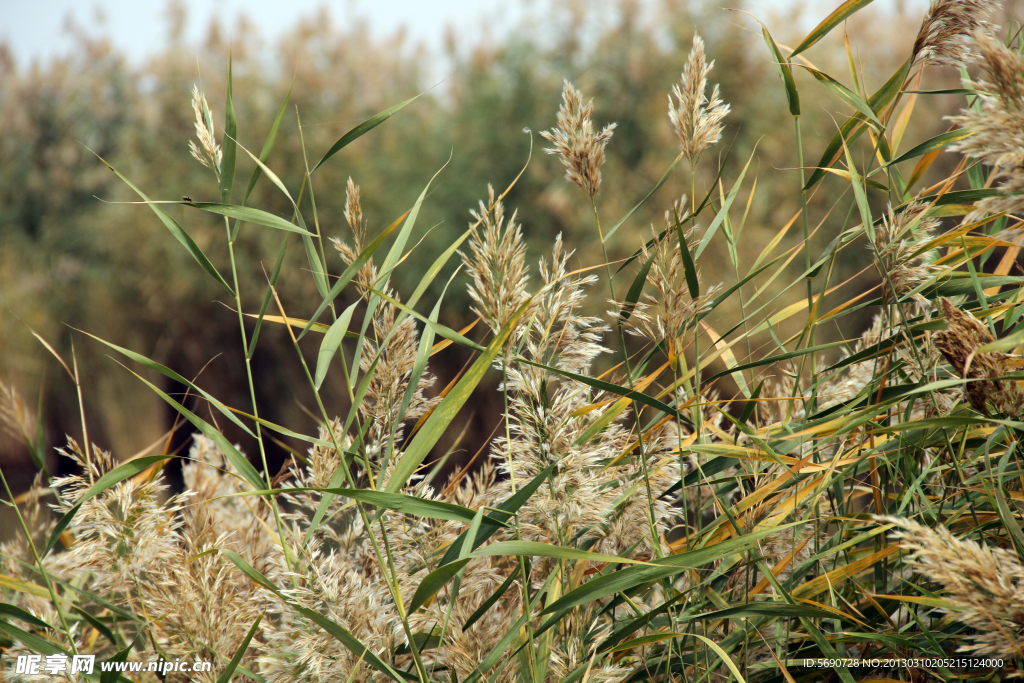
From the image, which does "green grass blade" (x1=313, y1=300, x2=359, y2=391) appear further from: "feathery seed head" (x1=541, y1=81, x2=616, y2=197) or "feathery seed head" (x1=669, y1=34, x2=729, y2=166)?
"feathery seed head" (x1=669, y1=34, x2=729, y2=166)

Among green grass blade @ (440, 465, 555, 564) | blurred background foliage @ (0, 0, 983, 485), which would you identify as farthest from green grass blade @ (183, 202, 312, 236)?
blurred background foliage @ (0, 0, 983, 485)

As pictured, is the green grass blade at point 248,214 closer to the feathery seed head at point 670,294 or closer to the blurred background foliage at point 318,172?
the feathery seed head at point 670,294

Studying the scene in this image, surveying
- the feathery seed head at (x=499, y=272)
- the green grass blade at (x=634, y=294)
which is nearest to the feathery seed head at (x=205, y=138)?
the feathery seed head at (x=499, y=272)

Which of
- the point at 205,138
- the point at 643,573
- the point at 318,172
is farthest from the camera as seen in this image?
the point at 318,172

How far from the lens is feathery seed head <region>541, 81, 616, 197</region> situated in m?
0.59

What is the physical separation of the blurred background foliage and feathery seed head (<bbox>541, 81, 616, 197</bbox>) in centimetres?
279

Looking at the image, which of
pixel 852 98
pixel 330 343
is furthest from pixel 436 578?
pixel 852 98

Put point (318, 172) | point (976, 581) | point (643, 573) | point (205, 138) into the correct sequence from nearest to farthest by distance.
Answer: point (976, 581)
point (643, 573)
point (205, 138)
point (318, 172)

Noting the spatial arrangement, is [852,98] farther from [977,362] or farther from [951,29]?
[977,362]

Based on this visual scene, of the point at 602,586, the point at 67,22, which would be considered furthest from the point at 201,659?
the point at 67,22

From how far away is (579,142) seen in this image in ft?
1.92

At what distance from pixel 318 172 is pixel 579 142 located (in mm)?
3982

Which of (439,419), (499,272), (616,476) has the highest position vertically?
(499,272)

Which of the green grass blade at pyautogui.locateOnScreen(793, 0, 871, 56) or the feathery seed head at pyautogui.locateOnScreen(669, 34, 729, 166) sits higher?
the green grass blade at pyautogui.locateOnScreen(793, 0, 871, 56)
